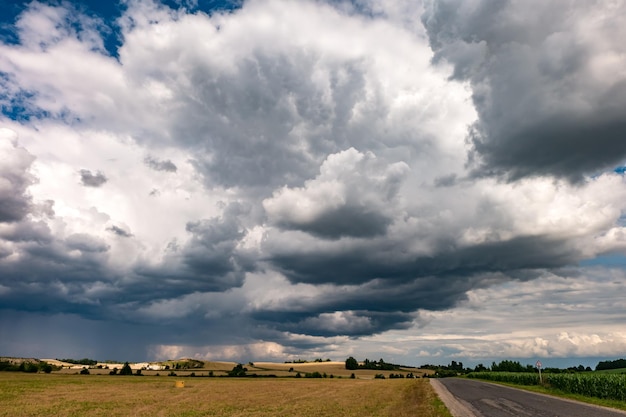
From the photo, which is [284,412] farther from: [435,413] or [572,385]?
[572,385]

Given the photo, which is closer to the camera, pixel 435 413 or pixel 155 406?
pixel 435 413

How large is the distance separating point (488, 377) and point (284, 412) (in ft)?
401

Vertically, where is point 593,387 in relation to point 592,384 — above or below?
below

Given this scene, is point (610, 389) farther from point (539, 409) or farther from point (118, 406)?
point (118, 406)

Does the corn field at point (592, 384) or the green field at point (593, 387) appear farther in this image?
the corn field at point (592, 384)

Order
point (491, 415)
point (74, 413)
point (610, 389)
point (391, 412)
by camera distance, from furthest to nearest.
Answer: point (610, 389)
point (74, 413)
point (391, 412)
point (491, 415)

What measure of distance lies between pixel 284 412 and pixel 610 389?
41141 millimetres

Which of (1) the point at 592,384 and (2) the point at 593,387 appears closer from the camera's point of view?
(2) the point at 593,387

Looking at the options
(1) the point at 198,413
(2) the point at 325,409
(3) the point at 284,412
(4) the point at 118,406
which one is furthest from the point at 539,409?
(4) the point at 118,406

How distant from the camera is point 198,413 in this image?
4331 cm

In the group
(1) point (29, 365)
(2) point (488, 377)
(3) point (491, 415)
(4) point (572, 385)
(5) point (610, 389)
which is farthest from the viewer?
(1) point (29, 365)

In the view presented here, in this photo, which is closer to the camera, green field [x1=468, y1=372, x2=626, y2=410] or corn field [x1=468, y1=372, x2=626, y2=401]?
green field [x1=468, y1=372, x2=626, y2=410]

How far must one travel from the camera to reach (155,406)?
51.2 meters

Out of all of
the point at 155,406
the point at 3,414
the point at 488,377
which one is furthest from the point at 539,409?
the point at 488,377
